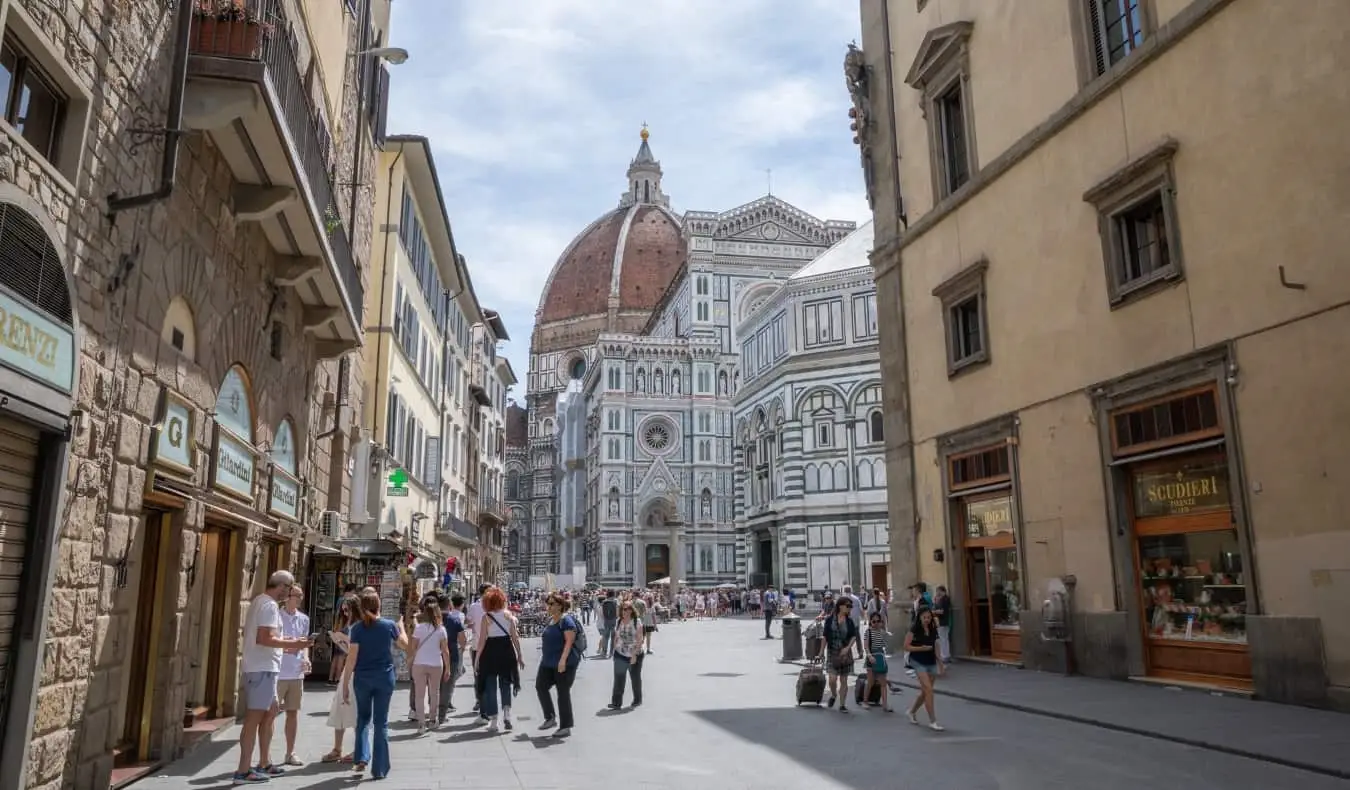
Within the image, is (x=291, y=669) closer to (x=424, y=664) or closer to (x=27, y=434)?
(x=424, y=664)

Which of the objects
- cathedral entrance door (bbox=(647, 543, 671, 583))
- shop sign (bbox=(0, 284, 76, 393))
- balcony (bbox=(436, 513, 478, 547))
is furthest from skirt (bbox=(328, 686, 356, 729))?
cathedral entrance door (bbox=(647, 543, 671, 583))

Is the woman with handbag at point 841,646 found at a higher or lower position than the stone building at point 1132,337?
lower

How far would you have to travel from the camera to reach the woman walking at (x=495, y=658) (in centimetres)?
1152

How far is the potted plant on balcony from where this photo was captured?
8562 millimetres

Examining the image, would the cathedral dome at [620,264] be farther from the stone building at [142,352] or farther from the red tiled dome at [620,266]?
the stone building at [142,352]

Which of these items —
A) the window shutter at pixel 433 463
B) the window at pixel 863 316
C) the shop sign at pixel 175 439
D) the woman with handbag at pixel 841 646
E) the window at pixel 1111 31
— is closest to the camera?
the shop sign at pixel 175 439

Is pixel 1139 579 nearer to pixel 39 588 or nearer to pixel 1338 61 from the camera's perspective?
pixel 1338 61

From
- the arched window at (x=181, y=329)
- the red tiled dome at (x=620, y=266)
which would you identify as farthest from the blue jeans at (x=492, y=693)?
the red tiled dome at (x=620, y=266)

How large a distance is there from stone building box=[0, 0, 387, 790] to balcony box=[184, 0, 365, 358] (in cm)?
3

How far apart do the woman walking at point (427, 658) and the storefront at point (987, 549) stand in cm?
998

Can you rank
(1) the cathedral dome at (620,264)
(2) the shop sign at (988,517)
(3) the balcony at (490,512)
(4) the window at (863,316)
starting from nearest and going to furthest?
(2) the shop sign at (988,517)
(3) the balcony at (490,512)
(4) the window at (863,316)
(1) the cathedral dome at (620,264)

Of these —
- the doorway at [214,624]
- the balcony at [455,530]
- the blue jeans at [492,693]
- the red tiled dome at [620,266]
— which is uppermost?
the red tiled dome at [620,266]

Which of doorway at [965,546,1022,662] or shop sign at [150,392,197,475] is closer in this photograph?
shop sign at [150,392,197,475]

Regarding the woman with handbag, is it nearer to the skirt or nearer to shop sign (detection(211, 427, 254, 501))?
the skirt
